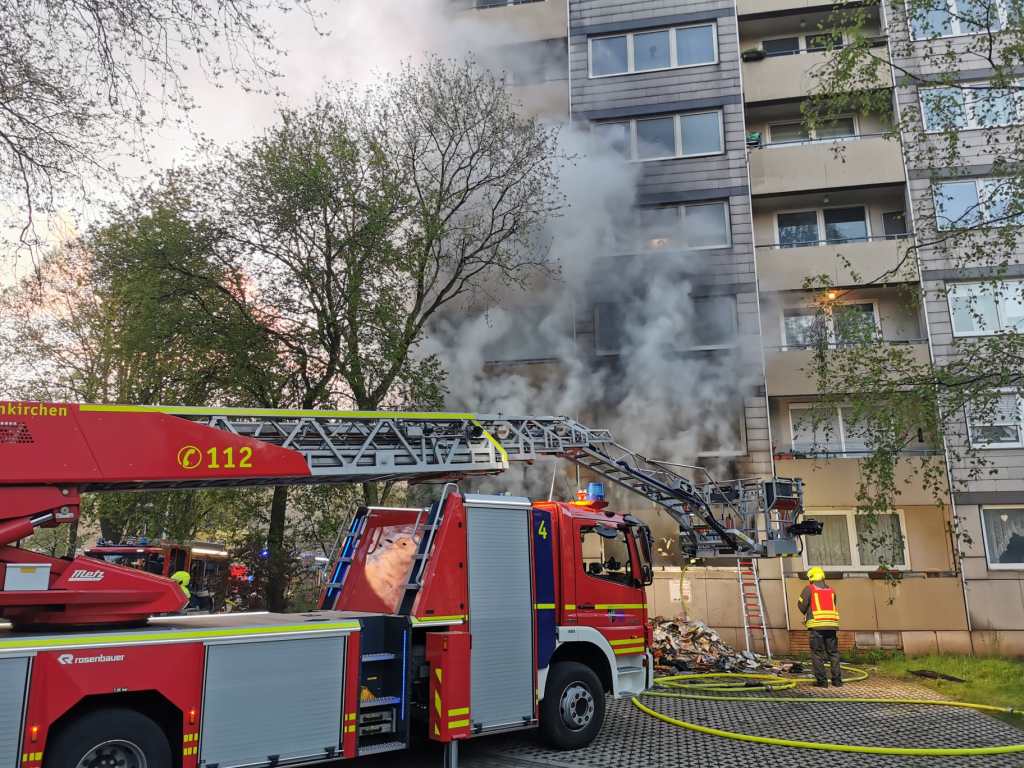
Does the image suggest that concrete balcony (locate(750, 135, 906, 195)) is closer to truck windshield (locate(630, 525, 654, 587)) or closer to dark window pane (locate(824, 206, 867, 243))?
dark window pane (locate(824, 206, 867, 243))

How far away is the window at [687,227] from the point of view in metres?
18.0

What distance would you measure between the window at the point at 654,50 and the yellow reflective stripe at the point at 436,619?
16363 millimetres

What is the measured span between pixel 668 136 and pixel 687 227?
2606 mm

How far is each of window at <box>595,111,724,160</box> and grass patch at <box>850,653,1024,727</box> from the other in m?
12.1

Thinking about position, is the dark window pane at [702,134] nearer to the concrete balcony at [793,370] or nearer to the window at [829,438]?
the concrete balcony at [793,370]

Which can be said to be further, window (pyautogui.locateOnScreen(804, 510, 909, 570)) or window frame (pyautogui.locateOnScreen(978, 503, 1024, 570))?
window (pyautogui.locateOnScreen(804, 510, 909, 570))

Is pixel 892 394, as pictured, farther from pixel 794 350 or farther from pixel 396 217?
pixel 396 217

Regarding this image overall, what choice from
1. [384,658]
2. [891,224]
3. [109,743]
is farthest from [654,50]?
[109,743]

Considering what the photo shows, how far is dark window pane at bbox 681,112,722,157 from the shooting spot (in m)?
18.5

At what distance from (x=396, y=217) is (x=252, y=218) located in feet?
9.32

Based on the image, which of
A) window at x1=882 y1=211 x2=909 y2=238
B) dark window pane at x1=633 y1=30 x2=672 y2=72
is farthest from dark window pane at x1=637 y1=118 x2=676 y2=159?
window at x1=882 y1=211 x2=909 y2=238

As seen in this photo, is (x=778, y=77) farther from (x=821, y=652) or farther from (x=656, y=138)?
(x=821, y=652)

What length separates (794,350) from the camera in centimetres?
1717

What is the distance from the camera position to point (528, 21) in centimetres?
2011
